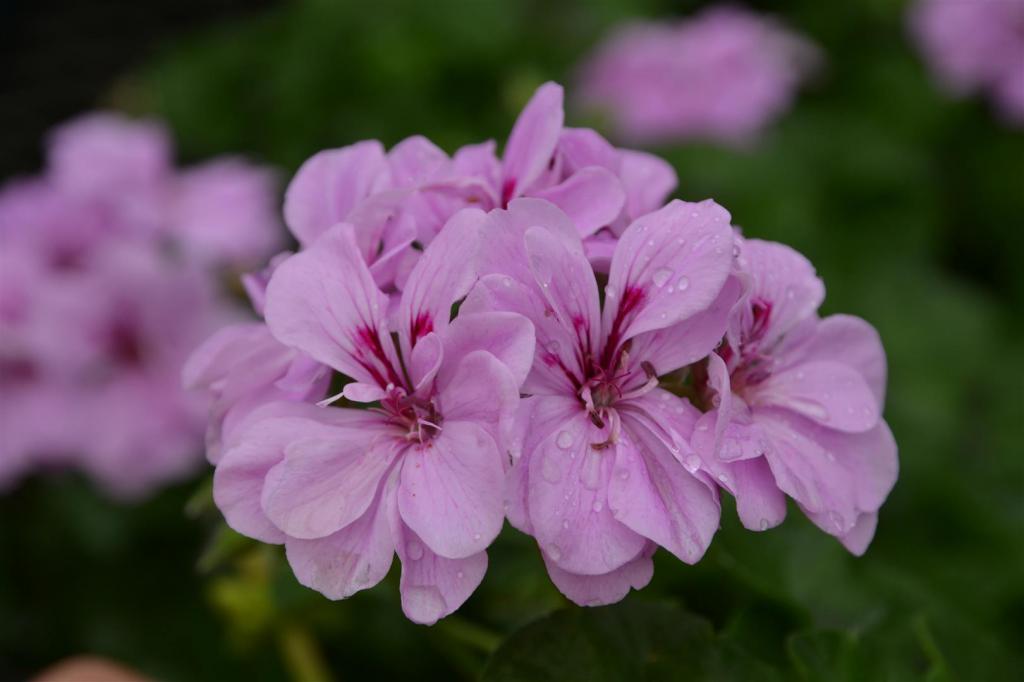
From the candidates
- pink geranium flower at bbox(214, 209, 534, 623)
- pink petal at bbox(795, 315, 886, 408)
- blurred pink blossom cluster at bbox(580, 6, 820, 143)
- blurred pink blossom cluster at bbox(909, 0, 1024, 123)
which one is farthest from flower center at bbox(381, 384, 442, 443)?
blurred pink blossom cluster at bbox(909, 0, 1024, 123)

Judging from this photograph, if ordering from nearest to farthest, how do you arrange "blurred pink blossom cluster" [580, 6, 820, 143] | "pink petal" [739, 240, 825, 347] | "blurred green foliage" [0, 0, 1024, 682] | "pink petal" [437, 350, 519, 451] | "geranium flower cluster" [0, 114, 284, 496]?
"pink petal" [437, 350, 519, 451], "pink petal" [739, 240, 825, 347], "blurred green foliage" [0, 0, 1024, 682], "geranium flower cluster" [0, 114, 284, 496], "blurred pink blossom cluster" [580, 6, 820, 143]

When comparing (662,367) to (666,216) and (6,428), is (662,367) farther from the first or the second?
(6,428)

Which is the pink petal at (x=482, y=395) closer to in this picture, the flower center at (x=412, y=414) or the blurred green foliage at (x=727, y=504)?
the flower center at (x=412, y=414)

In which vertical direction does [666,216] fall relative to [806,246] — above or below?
above

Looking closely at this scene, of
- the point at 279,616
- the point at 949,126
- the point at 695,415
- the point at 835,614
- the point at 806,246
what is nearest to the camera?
the point at 695,415

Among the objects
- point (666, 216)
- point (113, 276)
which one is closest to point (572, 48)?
point (113, 276)

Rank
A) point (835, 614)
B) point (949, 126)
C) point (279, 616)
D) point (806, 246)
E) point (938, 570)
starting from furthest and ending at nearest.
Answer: point (949, 126)
point (806, 246)
point (938, 570)
point (279, 616)
point (835, 614)

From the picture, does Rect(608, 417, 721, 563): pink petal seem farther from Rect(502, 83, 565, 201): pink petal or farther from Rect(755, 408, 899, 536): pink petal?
Rect(502, 83, 565, 201): pink petal
